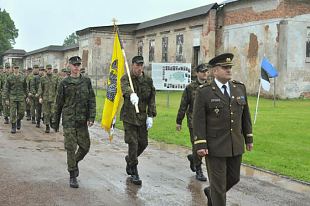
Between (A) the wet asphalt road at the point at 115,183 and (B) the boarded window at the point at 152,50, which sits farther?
(B) the boarded window at the point at 152,50

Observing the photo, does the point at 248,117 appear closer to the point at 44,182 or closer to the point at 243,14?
the point at 44,182

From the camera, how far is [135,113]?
27.3 ft

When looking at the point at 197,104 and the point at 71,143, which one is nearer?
the point at 197,104

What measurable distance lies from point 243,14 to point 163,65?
1299 centimetres

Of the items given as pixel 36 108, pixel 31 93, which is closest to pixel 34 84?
pixel 31 93

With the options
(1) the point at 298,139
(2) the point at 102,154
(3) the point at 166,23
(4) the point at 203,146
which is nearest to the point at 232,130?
(4) the point at 203,146

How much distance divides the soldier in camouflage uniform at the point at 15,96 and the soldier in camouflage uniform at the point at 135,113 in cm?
764

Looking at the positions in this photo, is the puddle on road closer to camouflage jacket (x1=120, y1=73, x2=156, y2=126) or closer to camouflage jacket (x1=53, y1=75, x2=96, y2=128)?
camouflage jacket (x1=120, y1=73, x2=156, y2=126)

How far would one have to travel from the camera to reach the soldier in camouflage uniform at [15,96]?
1523 cm

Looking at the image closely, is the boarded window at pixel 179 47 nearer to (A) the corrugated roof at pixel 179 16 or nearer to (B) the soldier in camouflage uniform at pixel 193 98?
(A) the corrugated roof at pixel 179 16

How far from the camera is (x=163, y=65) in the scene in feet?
80.9

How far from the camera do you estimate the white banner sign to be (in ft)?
80.0

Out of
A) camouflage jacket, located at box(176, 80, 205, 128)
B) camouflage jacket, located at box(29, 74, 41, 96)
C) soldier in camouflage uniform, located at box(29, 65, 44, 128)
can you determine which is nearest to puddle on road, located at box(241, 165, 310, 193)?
camouflage jacket, located at box(176, 80, 205, 128)

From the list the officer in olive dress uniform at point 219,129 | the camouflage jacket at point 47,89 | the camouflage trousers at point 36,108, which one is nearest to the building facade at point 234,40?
the camouflage trousers at point 36,108
